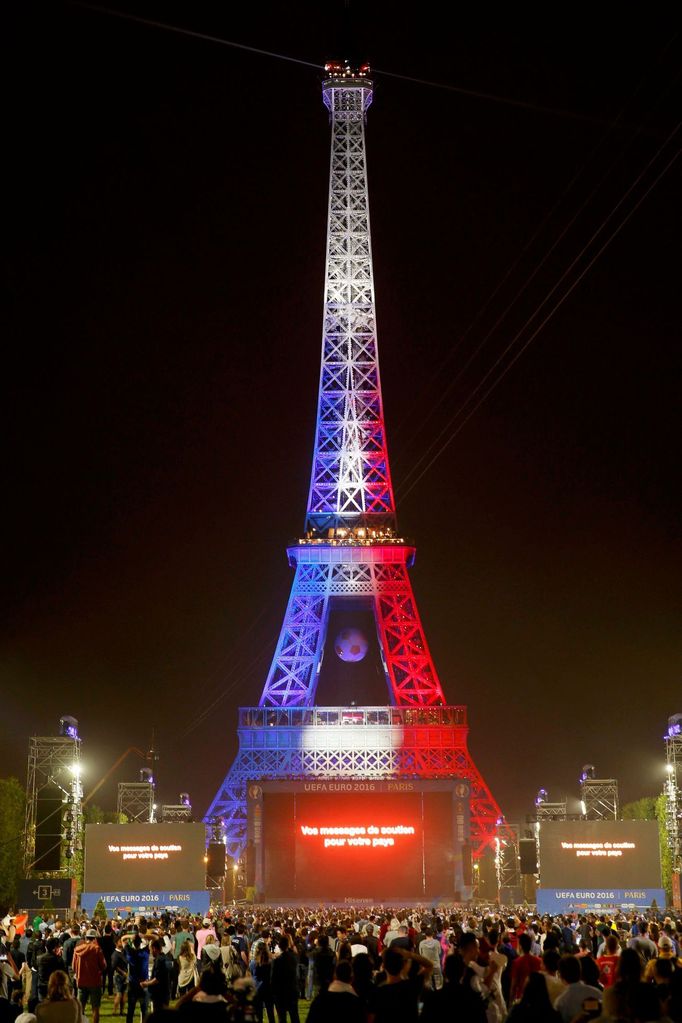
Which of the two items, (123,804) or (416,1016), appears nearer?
(416,1016)

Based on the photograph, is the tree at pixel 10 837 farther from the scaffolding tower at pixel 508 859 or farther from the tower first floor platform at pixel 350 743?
the scaffolding tower at pixel 508 859

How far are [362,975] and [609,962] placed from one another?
9.73ft

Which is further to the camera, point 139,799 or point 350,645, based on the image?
point 350,645

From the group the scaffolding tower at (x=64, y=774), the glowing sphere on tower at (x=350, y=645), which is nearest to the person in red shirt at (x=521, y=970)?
the scaffolding tower at (x=64, y=774)

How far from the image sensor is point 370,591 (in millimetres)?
81000

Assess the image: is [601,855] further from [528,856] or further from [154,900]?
[154,900]

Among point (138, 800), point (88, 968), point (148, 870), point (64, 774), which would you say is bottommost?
point (88, 968)

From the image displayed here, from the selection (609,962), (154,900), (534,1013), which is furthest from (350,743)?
(534,1013)

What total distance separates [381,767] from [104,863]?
119 ft

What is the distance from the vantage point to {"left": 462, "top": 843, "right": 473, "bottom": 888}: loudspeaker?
69.3 m

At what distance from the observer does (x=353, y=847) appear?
67750 millimetres

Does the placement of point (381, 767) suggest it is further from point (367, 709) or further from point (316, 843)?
point (316, 843)

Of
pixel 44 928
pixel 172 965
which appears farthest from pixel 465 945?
pixel 44 928

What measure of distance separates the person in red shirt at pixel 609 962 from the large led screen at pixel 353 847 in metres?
51.4
